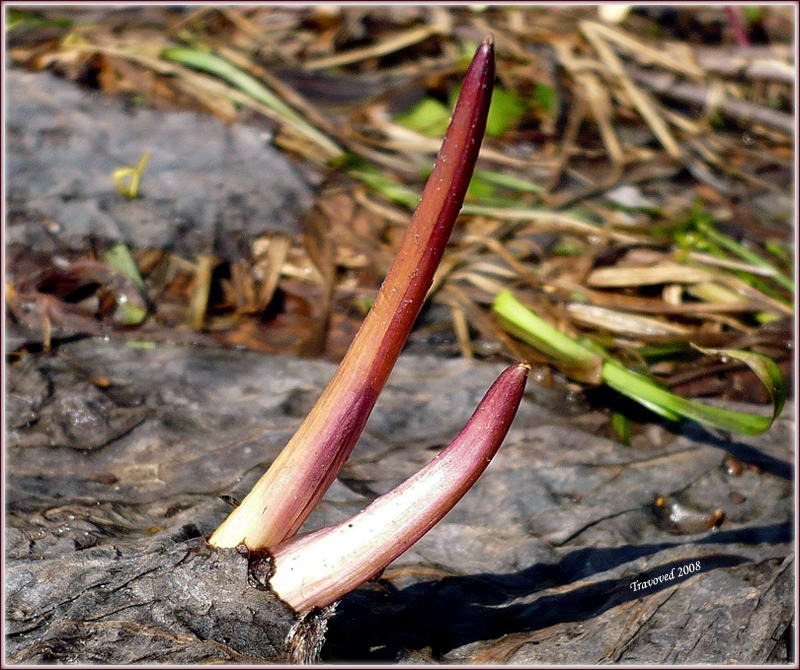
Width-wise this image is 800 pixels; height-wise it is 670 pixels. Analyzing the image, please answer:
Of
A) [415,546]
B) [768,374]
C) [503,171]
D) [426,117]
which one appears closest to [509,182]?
[503,171]

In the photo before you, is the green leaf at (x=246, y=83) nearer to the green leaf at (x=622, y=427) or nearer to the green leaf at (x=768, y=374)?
the green leaf at (x=622, y=427)

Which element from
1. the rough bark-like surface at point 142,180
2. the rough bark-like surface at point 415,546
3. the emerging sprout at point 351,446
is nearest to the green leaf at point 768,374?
the rough bark-like surface at point 415,546

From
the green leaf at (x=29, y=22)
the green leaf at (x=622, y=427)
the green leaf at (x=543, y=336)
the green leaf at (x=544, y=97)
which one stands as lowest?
the green leaf at (x=622, y=427)

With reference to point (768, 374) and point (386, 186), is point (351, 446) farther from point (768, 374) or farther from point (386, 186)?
point (386, 186)

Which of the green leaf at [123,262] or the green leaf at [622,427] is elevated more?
the green leaf at [123,262]

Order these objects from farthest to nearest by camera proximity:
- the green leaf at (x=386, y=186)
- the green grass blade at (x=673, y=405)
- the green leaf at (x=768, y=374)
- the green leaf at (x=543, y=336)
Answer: the green leaf at (x=386, y=186) < the green leaf at (x=543, y=336) < the green grass blade at (x=673, y=405) < the green leaf at (x=768, y=374)

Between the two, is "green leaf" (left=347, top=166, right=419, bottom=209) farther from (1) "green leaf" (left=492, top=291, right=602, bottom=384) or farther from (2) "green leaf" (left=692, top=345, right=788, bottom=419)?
(2) "green leaf" (left=692, top=345, right=788, bottom=419)

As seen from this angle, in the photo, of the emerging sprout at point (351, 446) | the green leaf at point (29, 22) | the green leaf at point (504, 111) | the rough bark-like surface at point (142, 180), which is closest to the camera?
the emerging sprout at point (351, 446)
